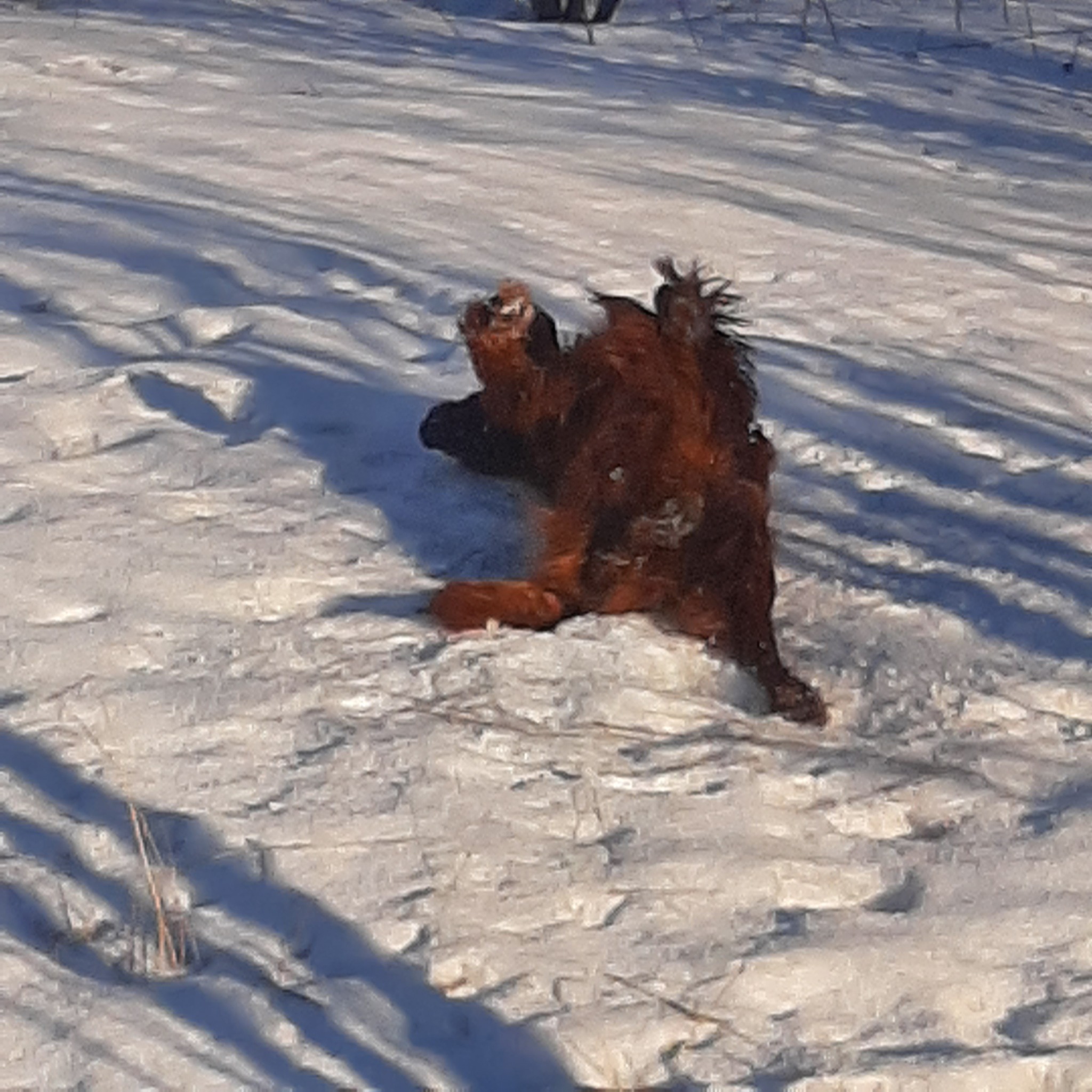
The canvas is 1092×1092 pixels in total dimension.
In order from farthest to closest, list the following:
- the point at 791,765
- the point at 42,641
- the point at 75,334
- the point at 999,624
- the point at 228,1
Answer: the point at 228,1 → the point at 75,334 → the point at 999,624 → the point at 42,641 → the point at 791,765

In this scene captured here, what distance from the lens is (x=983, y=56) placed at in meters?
9.91

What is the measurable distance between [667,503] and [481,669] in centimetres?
45

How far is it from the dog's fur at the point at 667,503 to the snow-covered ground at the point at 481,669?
0.24ft

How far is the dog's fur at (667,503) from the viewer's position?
343 centimetres

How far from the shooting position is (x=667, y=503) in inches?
134

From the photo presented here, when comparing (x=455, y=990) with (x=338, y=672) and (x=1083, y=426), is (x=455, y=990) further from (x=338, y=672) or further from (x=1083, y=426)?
(x=1083, y=426)

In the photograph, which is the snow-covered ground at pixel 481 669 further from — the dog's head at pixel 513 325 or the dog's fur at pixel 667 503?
the dog's head at pixel 513 325

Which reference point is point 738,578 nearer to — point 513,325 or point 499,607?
point 499,607

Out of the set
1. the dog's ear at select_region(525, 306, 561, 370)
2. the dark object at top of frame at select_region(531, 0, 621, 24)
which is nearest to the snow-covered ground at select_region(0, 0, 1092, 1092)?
the dog's ear at select_region(525, 306, 561, 370)

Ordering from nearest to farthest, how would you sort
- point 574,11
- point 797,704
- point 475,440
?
point 797,704, point 475,440, point 574,11

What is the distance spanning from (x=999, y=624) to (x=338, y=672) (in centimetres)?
136

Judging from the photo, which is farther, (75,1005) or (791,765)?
(791,765)

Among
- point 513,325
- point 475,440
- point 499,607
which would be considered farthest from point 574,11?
point 499,607

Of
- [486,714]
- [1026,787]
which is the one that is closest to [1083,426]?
[1026,787]
